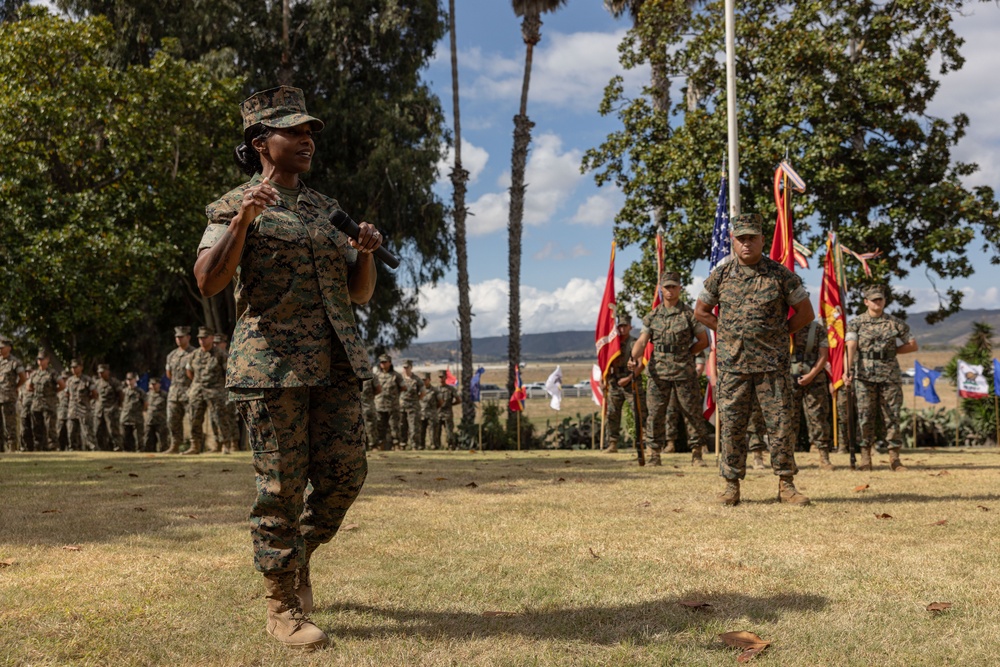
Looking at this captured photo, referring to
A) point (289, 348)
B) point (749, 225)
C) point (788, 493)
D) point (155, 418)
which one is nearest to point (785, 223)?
point (749, 225)

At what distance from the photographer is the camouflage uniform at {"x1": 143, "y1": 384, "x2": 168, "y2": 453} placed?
20875 millimetres

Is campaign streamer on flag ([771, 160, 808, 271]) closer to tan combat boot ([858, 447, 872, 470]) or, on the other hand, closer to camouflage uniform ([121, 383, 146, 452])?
tan combat boot ([858, 447, 872, 470])

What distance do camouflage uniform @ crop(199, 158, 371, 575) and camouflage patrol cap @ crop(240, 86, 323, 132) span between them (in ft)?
0.18

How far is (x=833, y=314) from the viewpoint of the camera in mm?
13383

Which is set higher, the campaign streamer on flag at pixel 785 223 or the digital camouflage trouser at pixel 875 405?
the campaign streamer on flag at pixel 785 223

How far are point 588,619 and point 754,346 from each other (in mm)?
4172

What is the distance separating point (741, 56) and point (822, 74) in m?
2.16

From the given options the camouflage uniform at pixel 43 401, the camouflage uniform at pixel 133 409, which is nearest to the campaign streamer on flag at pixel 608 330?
the camouflage uniform at pixel 133 409

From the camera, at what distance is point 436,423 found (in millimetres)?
22938

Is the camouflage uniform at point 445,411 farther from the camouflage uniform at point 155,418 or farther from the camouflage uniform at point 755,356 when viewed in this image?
the camouflage uniform at point 755,356

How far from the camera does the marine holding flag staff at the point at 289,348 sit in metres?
3.95

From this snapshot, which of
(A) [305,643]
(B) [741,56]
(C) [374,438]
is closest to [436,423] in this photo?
(C) [374,438]

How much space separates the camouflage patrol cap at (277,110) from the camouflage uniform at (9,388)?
1771 cm

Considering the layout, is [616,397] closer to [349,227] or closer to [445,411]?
[445,411]
